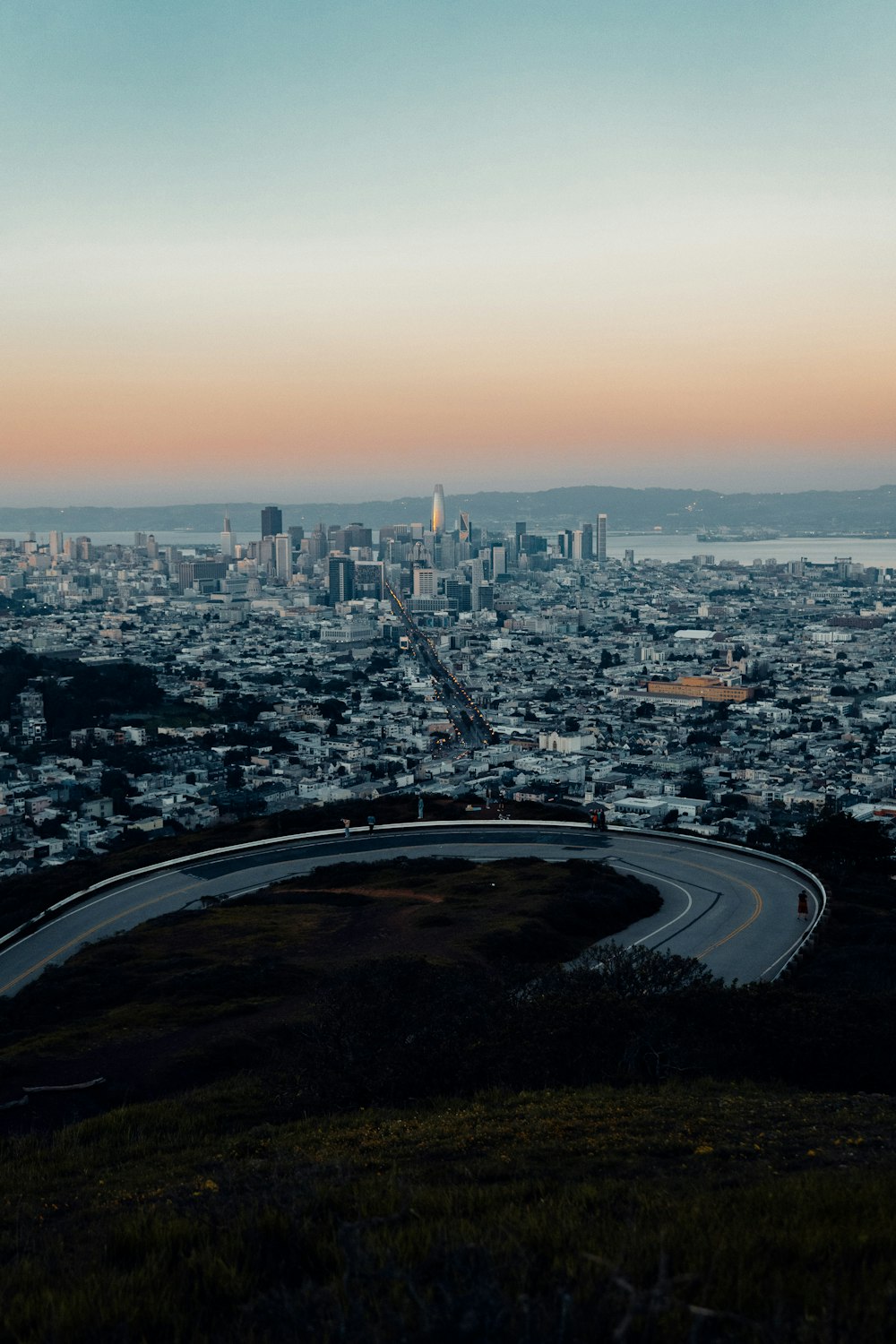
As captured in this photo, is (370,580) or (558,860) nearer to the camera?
(558,860)

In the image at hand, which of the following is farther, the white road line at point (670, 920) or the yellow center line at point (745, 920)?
the white road line at point (670, 920)

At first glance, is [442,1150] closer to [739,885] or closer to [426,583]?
[739,885]

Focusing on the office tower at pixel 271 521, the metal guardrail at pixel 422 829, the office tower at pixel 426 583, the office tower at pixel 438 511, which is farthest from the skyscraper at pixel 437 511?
the metal guardrail at pixel 422 829

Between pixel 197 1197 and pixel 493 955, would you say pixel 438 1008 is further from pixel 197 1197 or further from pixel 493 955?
pixel 493 955

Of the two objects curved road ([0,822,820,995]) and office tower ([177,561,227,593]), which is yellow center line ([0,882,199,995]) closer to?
curved road ([0,822,820,995])

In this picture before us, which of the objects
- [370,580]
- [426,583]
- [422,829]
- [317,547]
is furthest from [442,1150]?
[317,547]

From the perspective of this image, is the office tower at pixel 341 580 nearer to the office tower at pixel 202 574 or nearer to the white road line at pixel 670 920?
the office tower at pixel 202 574

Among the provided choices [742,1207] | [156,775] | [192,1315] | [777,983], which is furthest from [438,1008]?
[156,775]

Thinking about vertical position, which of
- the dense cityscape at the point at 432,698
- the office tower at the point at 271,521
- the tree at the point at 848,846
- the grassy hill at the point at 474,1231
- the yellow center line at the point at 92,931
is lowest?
the dense cityscape at the point at 432,698
